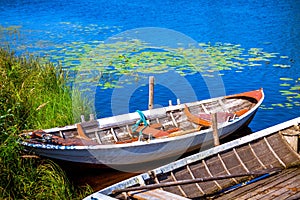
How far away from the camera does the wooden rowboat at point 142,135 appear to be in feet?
26.9

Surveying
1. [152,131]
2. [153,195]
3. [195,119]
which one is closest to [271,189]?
[153,195]

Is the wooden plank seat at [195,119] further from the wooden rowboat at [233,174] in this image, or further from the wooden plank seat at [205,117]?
the wooden rowboat at [233,174]

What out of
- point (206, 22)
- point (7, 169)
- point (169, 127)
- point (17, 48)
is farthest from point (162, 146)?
point (206, 22)

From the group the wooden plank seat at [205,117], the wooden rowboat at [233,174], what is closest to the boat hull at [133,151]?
the wooden plank seat at [205,117]

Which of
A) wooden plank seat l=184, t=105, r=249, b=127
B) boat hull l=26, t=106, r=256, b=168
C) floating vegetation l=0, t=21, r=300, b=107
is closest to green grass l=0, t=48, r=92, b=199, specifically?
boat hull l=26, t=106, r=256, b=168

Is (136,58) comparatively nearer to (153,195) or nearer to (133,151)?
(133,151)

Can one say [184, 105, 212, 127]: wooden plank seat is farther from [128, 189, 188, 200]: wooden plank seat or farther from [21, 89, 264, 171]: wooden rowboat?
[128, 189, 188, 200]: wooden plank seat

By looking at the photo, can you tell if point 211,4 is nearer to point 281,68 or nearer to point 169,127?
point 281,68

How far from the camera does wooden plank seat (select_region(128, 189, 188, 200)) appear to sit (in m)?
5.48

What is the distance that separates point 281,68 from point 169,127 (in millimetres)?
8059

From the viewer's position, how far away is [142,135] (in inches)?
354

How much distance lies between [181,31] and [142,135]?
13719 millimetres

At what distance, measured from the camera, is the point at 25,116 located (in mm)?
8586

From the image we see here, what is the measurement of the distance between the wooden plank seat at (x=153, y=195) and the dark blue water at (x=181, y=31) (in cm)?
663
